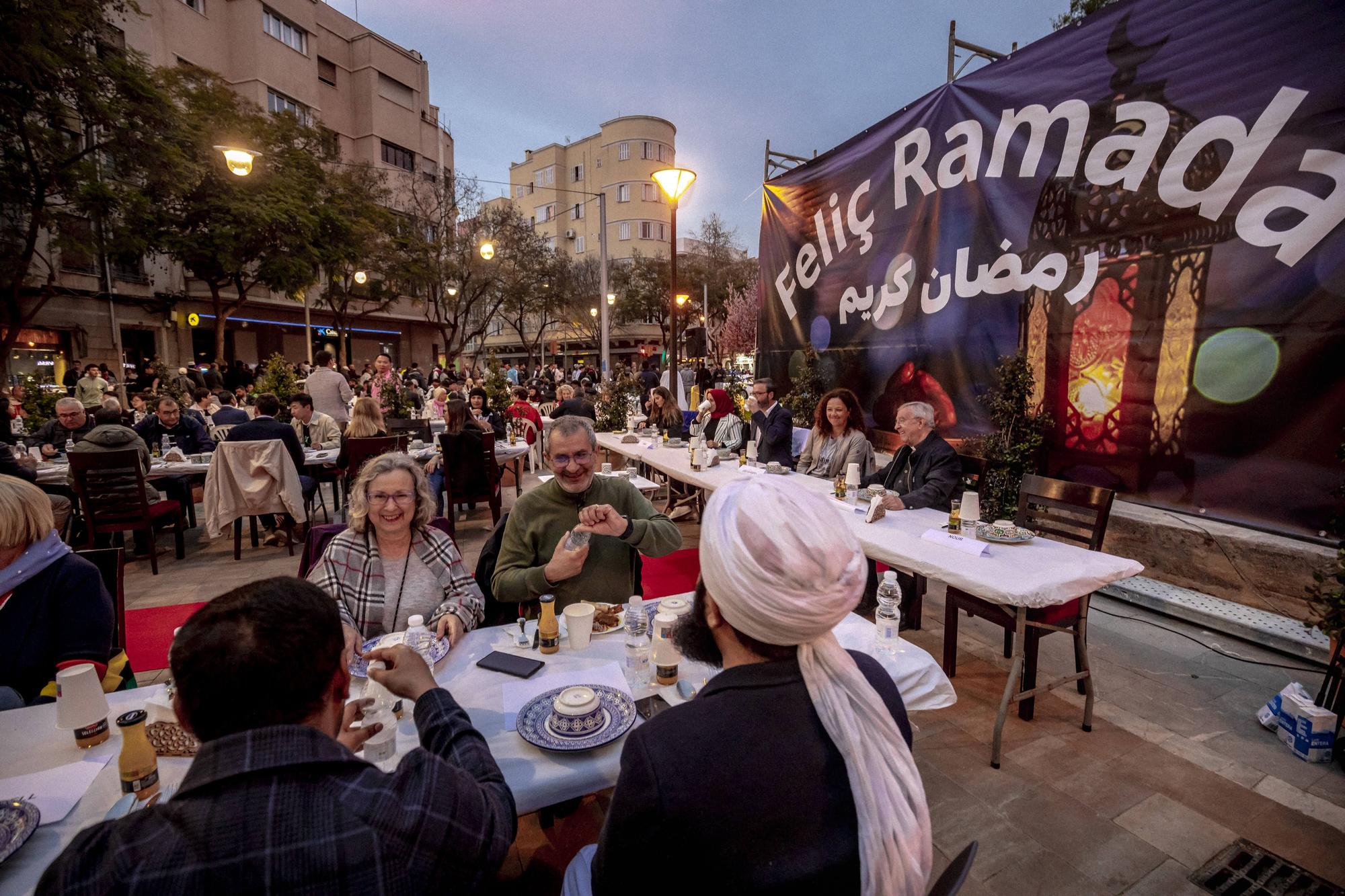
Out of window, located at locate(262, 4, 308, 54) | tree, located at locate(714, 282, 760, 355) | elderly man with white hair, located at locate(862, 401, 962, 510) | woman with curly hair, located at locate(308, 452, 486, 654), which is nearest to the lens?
woman with curly hair, located at locate(308, 452, 486, 654)

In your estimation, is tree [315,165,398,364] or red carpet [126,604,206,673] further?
tree [315,165,398,364]

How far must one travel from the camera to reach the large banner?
3.66m

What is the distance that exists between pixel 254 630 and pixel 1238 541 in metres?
5.49

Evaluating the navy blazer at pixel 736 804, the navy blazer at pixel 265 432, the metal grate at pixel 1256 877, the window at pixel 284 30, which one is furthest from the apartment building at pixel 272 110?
the metal grate at pixel 1256 877

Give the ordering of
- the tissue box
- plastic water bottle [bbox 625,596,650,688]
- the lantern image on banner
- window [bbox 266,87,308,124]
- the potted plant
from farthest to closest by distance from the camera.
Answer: window [bbox 266,87,308,124] → the potted plant → the lantern image on banner → the tissue box → plastic water bottle [bbox 625,596,650,688]

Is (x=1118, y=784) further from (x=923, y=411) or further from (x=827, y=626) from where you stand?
(x=827, y=626)

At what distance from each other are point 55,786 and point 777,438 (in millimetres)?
5598

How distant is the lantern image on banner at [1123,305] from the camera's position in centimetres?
426

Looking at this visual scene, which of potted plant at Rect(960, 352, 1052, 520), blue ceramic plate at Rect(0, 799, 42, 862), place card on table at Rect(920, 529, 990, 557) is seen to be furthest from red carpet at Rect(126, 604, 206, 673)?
potted plant at Rect(960, 352, 1052, 520)

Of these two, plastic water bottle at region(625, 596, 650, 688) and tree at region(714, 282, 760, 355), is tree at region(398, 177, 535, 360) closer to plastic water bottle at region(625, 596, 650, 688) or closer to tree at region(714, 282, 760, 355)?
tree at region(714, 282, 760, 355)

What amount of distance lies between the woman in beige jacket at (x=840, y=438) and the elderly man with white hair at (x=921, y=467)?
750 mm

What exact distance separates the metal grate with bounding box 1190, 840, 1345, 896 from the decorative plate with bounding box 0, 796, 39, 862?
3.54 meters

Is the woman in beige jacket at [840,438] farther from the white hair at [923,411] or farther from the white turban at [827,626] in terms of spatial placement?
the white turban at [827,626]

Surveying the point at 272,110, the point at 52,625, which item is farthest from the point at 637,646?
the point at 272,110
